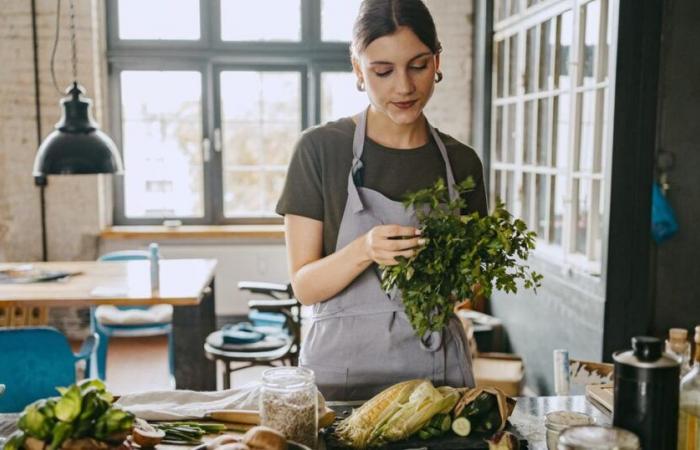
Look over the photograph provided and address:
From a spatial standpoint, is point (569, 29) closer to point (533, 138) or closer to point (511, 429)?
point (533, 138)

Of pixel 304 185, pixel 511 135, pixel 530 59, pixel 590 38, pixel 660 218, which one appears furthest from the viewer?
pixel 511 135

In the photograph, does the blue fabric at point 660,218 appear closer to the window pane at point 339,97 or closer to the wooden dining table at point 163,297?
the wooden dining table at point 163,297

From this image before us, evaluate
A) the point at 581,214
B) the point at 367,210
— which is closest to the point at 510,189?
the point at 581,214

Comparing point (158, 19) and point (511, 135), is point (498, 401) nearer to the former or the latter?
point (511, 135)

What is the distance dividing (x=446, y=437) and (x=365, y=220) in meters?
0.53

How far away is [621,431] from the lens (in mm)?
1043

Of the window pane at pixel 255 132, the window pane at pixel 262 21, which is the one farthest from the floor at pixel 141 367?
the window pane at pixel 262 21

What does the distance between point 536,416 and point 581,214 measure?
2.29m

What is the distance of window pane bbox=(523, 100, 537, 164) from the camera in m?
4.28

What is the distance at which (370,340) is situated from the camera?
160cm

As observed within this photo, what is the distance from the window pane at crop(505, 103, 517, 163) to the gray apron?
3.30m

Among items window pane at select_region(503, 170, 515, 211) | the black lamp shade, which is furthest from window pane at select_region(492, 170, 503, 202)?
the black lamp shade

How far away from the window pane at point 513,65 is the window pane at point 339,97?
1.46 meters

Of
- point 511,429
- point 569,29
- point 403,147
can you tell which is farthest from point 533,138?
point 511,429
